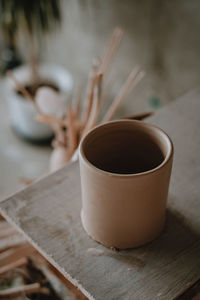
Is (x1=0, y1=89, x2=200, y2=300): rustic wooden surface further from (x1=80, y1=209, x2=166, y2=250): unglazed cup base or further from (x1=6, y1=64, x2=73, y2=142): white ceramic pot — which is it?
(x1=6, y1=64, x2=73, y2=142): white ceramic pot

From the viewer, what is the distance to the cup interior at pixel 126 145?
0.66 m

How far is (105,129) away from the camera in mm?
679

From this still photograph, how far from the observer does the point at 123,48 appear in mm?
2191

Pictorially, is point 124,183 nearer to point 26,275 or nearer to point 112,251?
point 112,251

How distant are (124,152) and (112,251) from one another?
8.2 inches

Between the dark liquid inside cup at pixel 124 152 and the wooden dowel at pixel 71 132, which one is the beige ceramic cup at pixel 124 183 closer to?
the dark liquid inside cup at pixel 124 152

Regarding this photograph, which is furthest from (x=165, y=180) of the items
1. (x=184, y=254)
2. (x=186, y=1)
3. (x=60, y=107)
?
(x=186, y=1)

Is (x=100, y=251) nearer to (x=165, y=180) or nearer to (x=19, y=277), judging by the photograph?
(x=165, y=180)

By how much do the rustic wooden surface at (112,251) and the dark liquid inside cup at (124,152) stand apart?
108mm

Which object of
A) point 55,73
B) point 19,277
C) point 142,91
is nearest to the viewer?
point 19,277

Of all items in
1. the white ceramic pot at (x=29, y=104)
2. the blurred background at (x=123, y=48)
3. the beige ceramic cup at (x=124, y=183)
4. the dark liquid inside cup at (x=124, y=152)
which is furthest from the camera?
the white ceramic pot at (x=29, y=104)

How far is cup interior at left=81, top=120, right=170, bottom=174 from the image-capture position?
2.16 feet

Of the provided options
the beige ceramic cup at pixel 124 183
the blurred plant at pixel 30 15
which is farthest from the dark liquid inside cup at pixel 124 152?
the blurred plant at pixel 30 15

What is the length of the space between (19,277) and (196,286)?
1.85ft
